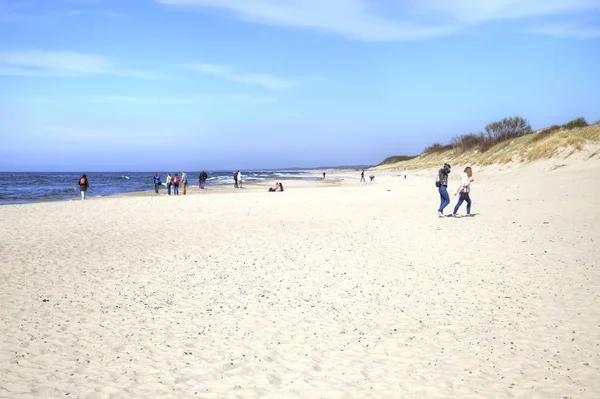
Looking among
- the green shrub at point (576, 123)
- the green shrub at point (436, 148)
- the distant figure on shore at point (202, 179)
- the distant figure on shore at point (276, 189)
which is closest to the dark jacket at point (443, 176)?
the distant figure on shore at point (276, 189)

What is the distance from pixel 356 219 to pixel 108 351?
481 inches

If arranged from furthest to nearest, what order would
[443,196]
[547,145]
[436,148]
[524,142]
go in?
[436,148] < [524,142] < [547,145] < [443,196]

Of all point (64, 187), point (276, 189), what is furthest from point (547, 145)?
point (64, 187)

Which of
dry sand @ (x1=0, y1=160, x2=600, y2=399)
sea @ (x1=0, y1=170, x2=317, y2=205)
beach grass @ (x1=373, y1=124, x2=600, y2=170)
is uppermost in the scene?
beach grass @ (x1=373, y1=124, x2=600, y2=170)

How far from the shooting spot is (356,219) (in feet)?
56.1

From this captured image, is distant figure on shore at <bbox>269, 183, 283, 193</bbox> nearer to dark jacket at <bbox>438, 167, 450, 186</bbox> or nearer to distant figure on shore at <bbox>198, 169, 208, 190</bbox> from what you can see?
distant figure on shore at <bbox>198, 169, 208, 190</bbox>

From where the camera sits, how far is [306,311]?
7305mm

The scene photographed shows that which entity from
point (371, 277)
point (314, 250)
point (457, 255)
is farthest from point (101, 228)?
point (457, 255)

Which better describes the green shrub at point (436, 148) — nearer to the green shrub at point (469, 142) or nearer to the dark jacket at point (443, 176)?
the green shrub at point (469, 142)

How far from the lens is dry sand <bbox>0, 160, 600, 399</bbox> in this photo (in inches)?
199

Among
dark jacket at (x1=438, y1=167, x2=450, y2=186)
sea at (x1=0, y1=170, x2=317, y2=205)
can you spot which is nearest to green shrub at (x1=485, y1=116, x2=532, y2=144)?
sea at (x1=0, y1=170, x2=317, y2=205)

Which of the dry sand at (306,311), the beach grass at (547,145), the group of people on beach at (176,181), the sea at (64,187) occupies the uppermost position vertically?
the beach grass at (547,145)

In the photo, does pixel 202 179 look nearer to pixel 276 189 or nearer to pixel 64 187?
pixel 276 189

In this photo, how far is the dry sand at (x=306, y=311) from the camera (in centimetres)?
504
